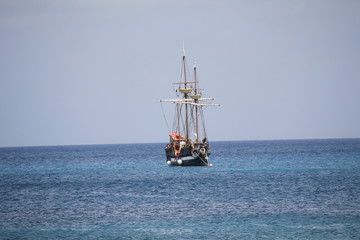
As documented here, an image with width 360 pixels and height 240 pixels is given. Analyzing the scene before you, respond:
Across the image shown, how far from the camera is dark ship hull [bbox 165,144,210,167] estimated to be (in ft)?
347

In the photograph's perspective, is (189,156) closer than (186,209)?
No

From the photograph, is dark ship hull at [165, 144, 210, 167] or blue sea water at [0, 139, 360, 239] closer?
blue sea water at [0, 139, 360, 239]

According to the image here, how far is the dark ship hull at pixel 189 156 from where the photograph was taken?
10581 cm

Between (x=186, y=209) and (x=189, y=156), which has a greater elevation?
(x=189, y=156)

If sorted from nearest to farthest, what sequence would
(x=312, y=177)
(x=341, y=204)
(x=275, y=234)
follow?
(x=275, y=234) < (x=341, y=204) < (x=312, y=177)

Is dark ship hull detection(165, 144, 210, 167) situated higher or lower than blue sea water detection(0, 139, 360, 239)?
higher

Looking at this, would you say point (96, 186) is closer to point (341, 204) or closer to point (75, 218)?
point (75, 218)

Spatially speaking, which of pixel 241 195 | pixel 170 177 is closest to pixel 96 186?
pixel 170 177

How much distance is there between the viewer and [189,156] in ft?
354

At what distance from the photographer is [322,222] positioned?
148 ft

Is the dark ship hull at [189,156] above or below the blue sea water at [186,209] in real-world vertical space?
above

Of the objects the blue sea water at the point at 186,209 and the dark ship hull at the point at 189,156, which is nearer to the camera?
the blue sea water at the point at 186,209

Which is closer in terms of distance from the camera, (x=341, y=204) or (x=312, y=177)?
(x=341, y=204)

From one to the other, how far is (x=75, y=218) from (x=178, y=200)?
44.6 ft
